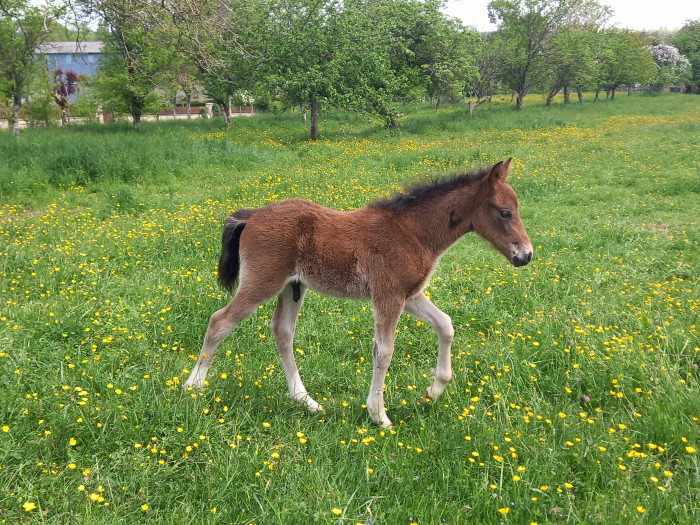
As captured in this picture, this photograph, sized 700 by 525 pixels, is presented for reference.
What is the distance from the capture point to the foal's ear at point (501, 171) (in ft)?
10.4

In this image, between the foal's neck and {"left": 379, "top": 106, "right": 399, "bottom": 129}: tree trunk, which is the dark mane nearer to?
the foal's neck

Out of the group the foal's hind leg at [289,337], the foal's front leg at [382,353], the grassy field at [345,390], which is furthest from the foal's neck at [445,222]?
the foal's hind leg at [289,337]

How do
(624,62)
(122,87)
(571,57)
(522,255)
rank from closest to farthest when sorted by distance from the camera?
(522,255)
(122,87)
(571,57)
(624,62)

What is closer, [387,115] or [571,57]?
[387,115]

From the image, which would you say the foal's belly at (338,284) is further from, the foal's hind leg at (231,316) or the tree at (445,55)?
the tree at (445,55)

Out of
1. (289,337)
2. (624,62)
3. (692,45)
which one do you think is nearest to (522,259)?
(289,337)

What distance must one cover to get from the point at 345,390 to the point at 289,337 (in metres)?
0.66

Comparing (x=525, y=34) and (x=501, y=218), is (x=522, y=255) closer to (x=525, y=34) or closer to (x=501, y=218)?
(x=501, y=218)

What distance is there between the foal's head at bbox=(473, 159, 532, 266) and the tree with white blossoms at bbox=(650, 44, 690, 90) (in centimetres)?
5778

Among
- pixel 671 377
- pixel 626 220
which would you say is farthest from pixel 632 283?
pixel 626 220

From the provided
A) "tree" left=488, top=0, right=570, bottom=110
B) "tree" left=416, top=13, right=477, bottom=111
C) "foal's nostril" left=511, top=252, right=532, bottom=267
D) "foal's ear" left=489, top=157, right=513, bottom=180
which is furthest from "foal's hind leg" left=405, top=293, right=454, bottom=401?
"tree" left=488, top=0, right=570, bottom=110

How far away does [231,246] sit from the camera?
11.8 ft

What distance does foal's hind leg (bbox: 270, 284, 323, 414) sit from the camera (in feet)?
11.6

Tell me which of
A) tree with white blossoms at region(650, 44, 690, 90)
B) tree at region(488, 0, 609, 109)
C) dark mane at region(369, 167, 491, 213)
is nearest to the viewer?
dark mane at region(369, 167, 491, 213)
